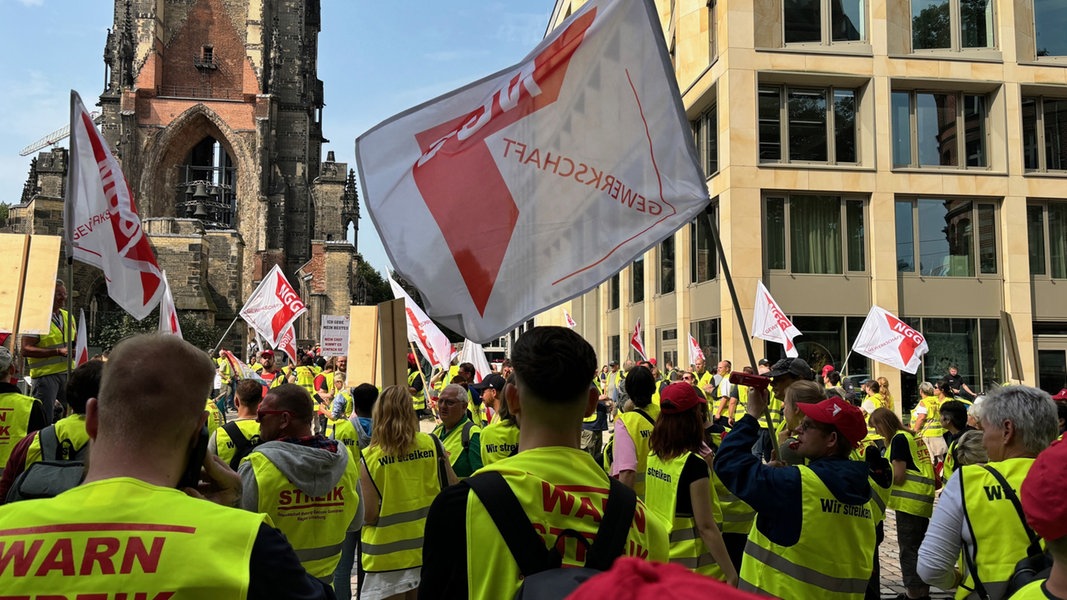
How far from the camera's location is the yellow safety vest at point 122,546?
5.27 feet

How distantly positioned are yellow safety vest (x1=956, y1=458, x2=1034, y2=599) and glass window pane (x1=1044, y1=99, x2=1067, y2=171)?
23750 mm

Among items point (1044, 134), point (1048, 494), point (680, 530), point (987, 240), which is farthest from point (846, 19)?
point (1048, 494)

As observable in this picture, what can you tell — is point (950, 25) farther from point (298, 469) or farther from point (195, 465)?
point (195, 465)

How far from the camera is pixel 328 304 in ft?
168

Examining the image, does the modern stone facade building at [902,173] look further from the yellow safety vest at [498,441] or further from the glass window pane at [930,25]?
the yellow safety vest at [498,441]

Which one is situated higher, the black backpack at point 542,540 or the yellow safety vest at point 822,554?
the black backpack at point 542,540

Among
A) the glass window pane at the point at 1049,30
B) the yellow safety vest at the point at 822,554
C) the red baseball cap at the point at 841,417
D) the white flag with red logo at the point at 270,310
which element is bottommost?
the yellow safety vest at the point at 822,554

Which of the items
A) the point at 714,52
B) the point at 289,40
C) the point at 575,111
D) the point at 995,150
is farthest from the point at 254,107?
the point at 575,111

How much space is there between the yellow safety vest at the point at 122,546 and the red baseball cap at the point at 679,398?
3.13 m

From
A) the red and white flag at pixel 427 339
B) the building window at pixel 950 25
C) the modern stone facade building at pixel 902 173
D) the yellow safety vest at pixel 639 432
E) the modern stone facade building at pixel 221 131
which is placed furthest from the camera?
the modern stone facade building at pixel 221 131

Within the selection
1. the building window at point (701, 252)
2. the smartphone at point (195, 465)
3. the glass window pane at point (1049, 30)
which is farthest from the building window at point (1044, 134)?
the smartphone at point (195, 465)

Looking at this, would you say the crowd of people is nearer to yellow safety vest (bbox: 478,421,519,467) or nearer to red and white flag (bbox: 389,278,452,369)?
yellow safety vest (bbox: 478,421,519,467)

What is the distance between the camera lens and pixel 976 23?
22531mm

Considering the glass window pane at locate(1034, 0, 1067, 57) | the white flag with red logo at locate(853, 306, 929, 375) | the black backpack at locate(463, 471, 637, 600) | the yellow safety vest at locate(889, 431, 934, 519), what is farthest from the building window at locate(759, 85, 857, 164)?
the black backpack at locate(463, 471, 637, 600)
